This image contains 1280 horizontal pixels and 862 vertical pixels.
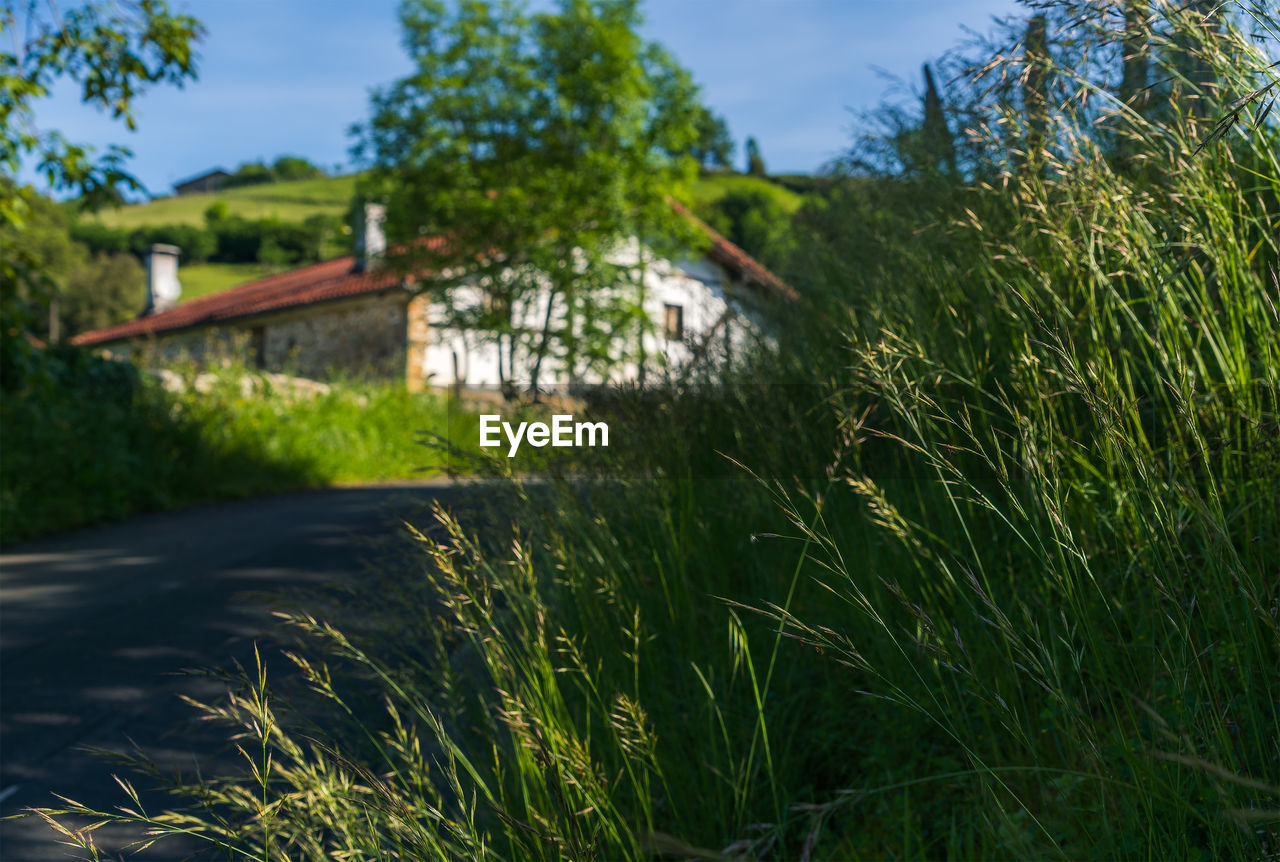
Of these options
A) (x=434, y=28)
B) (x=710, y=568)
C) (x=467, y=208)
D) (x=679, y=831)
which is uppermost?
(x=434, y=28)

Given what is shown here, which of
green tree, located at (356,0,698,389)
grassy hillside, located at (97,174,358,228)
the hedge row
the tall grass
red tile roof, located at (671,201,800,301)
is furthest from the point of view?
grassy hillside, located at (97,174,358,228)

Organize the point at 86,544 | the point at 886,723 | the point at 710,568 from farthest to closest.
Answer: the point at 86,544, the point at 710,568, the point at 886,723

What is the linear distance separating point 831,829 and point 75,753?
272cm

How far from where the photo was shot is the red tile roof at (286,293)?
84.9ft

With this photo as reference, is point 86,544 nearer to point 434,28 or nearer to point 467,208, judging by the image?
point 467,208

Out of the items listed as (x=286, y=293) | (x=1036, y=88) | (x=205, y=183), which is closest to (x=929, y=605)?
(x=1036, y=88)

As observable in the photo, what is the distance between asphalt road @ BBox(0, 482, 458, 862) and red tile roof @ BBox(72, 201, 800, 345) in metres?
16.6

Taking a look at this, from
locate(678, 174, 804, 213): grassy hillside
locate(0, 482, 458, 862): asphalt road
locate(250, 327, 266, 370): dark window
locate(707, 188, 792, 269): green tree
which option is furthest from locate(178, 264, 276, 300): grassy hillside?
locate(0, 482, 458, 862): asphalt road

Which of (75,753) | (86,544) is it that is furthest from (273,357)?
(75,753)

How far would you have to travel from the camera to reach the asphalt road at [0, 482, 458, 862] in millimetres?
3031

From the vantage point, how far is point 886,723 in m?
2.16

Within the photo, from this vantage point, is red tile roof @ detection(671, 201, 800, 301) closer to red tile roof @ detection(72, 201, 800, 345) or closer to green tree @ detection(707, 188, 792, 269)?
red tile roof @ detection(72, 201, 800, 345)

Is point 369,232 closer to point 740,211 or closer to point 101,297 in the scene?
point 740,211

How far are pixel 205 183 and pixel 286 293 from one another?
349 ft
